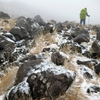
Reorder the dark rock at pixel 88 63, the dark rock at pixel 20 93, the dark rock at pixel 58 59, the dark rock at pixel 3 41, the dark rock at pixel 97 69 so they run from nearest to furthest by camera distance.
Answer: the dark rock at pixel 20 93 < the dark rock at pixel 97 69 < the dark rock at pixel 58 59 < the dark rock at pixel 88 63 < the dark rock at pixel 3 41

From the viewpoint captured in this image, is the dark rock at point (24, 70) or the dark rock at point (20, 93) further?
the dark rock at point (24, 70)

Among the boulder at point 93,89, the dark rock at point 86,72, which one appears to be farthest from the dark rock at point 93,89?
the dark rock at point 86,72

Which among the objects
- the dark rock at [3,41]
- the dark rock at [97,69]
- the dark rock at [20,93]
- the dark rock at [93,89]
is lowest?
the dark rock at [93,89]

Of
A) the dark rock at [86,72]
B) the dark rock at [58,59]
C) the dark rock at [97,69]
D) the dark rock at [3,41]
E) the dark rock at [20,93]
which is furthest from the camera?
the dark rock at [3,41]

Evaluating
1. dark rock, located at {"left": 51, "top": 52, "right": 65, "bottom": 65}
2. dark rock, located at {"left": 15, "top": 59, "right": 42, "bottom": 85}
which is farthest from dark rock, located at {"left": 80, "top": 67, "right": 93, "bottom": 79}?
dark rock, located at {"left": 15, "top": 59, "right": 42, "bottom": 85}

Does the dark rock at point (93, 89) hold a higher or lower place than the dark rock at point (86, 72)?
lower

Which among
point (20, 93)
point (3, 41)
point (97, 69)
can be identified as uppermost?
point (3, 41)

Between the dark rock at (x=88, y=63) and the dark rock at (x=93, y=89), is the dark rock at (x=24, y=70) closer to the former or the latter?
the dark rock at (x=93, y=89)

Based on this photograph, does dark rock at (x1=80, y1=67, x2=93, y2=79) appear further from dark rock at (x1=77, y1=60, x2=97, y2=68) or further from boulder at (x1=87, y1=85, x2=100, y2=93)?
boulder at (x1=87, y1=85, x2=100, y2=93)

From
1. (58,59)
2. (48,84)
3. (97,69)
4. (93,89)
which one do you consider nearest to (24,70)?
(48,84)

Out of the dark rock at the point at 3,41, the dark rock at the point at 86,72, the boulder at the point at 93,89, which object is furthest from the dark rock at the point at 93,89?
the dark rock at the point at 3,41

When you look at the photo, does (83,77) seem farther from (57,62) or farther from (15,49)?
(15,49)

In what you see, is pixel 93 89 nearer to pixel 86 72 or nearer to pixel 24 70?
pixel 86 72

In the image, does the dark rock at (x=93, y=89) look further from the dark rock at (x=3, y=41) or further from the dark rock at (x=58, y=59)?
the dark rock at (x=3, y=41)
